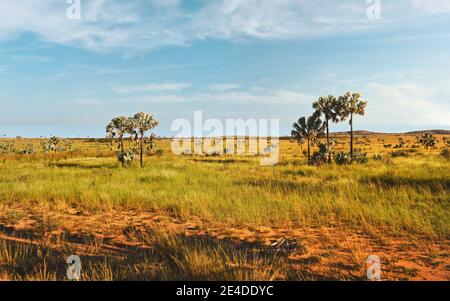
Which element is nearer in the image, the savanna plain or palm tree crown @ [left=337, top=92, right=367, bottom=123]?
the savanna plain

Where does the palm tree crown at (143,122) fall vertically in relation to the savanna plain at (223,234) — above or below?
above

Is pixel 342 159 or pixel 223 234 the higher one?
pixel 342 159

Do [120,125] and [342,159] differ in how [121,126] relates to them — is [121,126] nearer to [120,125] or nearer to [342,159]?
[120,125]

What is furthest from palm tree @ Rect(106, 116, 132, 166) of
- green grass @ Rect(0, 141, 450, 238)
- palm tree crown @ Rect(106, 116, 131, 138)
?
green grass @ Rect(0, 141, 450, 238)

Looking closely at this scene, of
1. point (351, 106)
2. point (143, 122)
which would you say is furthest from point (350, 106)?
point (143, 122)

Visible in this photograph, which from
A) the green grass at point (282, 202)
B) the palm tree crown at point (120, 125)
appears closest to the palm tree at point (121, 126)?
the palm tree crown at point (120, 125)

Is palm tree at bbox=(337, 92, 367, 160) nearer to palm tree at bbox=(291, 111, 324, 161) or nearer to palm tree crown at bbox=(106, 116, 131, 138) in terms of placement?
palm tree at bbox=(291, 111, 324, 161)

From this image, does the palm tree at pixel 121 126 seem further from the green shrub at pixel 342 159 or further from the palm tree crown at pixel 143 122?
the green shrub at pixel 342 159

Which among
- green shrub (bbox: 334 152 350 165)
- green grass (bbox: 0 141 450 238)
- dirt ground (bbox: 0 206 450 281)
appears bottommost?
dirt ground (bbox: 0 206 450 281)

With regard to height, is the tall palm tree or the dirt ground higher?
the tall palm tree

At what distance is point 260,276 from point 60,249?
4442 mm

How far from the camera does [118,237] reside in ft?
24.9
